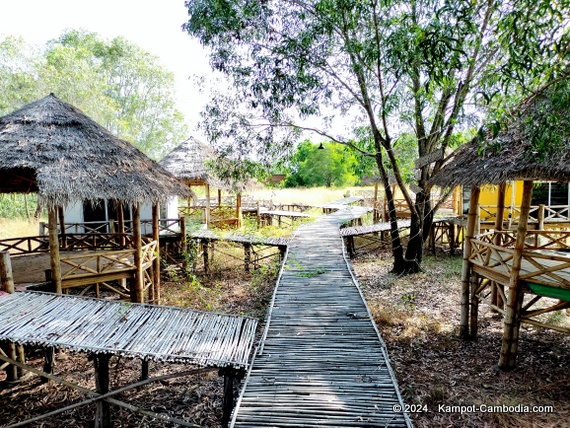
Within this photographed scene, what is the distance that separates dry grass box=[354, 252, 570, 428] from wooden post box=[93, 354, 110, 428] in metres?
4.26

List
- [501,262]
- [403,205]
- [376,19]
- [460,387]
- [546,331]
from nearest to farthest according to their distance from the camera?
[460,387], [501,262], [546,331], [376,19], [403,205]

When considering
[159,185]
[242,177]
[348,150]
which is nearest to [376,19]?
[348,150]

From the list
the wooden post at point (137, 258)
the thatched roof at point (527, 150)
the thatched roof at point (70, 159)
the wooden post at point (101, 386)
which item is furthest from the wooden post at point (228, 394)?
the thatched roof at point (70, 159)

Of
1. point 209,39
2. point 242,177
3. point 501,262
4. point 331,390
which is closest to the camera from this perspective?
point 331,390

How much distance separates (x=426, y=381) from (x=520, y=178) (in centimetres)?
350

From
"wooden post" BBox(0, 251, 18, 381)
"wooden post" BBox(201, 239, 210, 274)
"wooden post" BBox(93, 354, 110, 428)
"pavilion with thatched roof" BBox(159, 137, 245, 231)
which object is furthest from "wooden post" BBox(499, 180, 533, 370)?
"pavilion with thatched roof" BBox(159, 137, 245, 231)

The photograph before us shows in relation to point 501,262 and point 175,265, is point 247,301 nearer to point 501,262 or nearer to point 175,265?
point 175,265

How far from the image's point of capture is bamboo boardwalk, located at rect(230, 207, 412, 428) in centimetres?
385

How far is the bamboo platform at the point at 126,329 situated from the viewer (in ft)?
15.6

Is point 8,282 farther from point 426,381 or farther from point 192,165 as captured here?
point 192,165

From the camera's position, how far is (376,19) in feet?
28.1

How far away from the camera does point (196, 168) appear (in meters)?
15.3

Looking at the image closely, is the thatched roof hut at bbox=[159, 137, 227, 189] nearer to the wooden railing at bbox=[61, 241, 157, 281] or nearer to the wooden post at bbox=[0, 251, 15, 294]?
the wooden railing at bbox=[61, 241, 157, 281]

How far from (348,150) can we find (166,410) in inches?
355
